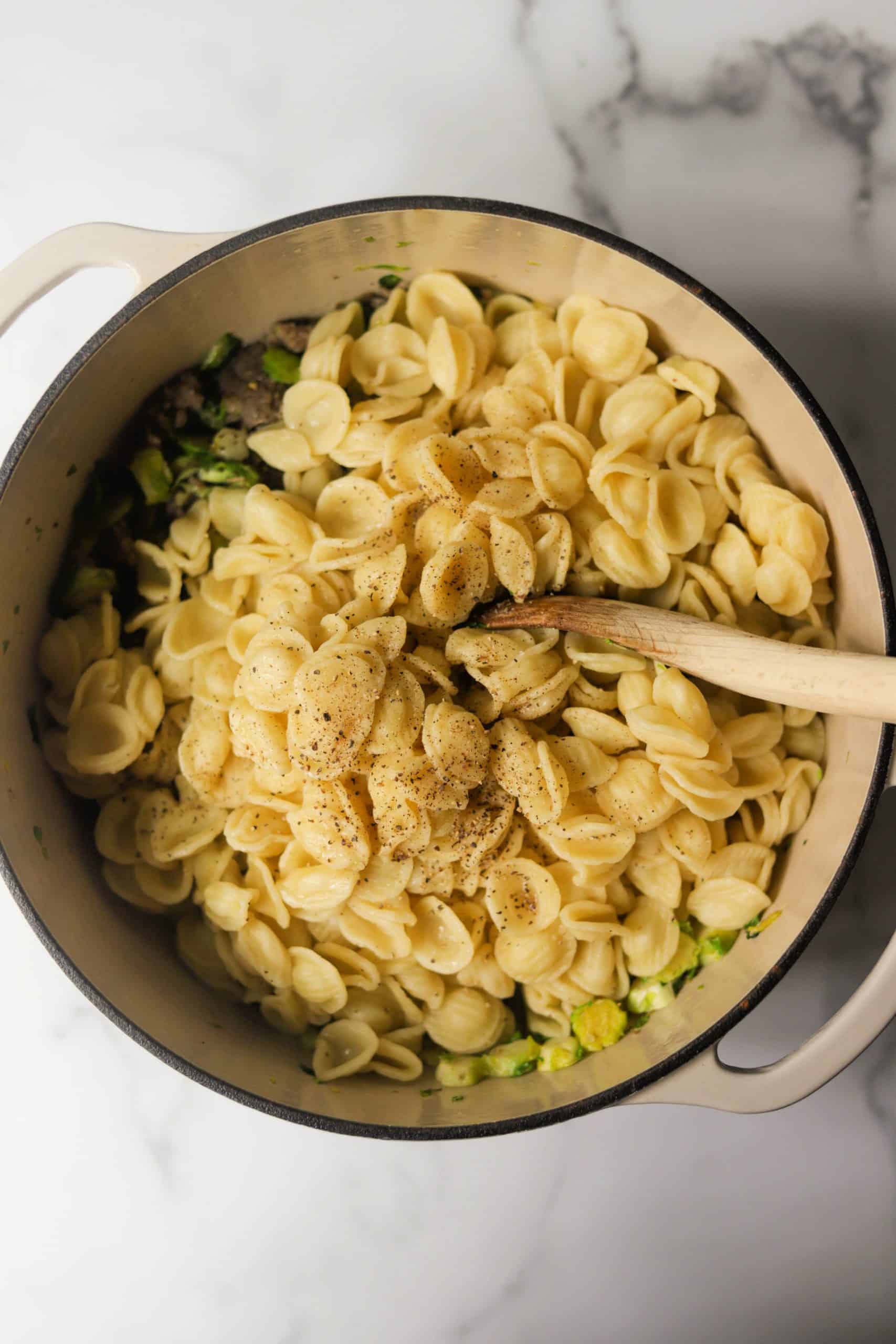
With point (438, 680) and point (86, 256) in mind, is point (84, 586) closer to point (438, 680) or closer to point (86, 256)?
point (86, 256)

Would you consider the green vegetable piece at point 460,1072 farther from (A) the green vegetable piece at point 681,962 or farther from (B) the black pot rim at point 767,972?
(A) the green vegetable piece at point 681,962

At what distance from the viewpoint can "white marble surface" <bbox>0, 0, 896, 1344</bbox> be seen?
86.0 inches

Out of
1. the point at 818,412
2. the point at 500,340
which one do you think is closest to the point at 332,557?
the point at 500,340

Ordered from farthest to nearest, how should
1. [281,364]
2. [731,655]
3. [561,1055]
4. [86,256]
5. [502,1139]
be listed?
[502,1139] < [281,364] < [561,1055] < [86,256] < [731,655]

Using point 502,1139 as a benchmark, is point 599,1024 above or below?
above

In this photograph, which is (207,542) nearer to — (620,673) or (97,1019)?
(620,673)

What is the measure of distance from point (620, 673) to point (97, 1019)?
1.35m

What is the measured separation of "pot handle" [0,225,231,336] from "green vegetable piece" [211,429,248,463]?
1.03ft

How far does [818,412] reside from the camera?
5.52 feet

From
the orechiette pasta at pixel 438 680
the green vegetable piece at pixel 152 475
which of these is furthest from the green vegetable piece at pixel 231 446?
the green vegetable piece at pixel 152 475

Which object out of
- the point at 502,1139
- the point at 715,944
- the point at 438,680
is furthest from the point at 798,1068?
the point at 438,680

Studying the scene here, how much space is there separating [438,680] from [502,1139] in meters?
1.06

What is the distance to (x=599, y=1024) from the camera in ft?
6.25

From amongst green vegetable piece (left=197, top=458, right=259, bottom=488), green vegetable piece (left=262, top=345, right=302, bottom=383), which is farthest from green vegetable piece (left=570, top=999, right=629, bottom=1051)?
green vegetable piece (left=262, top=345, right=302, bottom=383)
